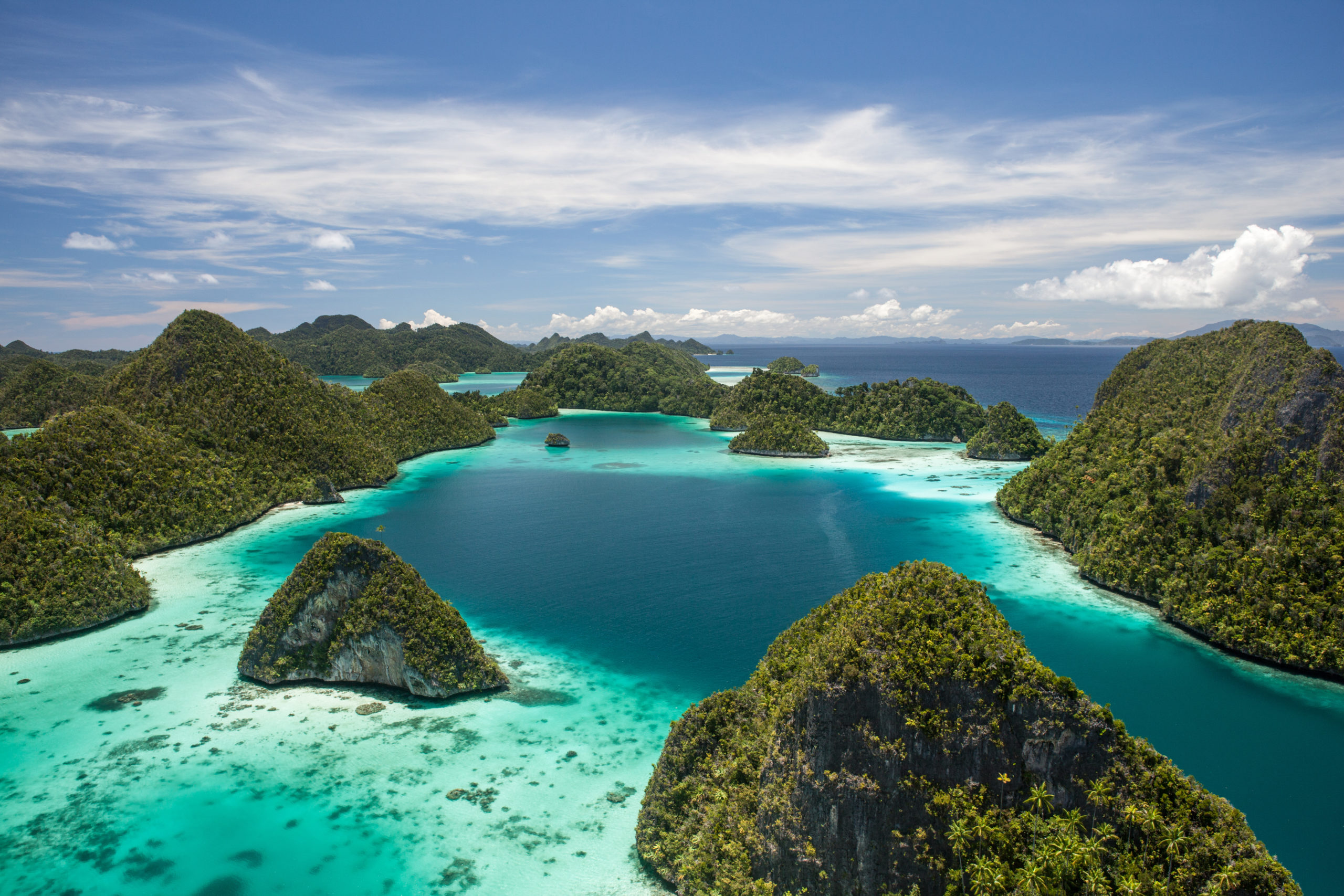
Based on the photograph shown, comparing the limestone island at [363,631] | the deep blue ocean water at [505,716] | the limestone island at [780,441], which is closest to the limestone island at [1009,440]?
the limestone island at [780,441]

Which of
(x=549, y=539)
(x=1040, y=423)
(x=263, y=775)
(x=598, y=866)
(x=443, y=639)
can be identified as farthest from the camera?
(x=1040, y=423)

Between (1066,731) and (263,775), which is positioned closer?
(1066,731)

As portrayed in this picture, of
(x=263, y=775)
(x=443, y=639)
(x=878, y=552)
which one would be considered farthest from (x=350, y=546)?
(x=878, y=552)

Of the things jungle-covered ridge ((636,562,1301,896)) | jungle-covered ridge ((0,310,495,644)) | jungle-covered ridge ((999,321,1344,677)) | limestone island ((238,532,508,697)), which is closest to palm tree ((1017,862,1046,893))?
jungle-covered ridge ((636,562,1301,896))

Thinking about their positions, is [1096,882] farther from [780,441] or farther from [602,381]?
[602,381]

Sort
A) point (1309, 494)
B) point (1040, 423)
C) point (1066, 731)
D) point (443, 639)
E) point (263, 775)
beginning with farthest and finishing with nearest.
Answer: point (1040, 423), point (1309, 494), point (443, 639), point (263, 775), point (1066, 731)

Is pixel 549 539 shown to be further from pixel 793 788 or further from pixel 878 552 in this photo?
pixel 793 788

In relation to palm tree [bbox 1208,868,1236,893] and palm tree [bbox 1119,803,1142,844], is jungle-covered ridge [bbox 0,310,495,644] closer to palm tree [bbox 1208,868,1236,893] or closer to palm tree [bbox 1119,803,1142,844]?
palm tree [bbox 1119,803,1142,844]
